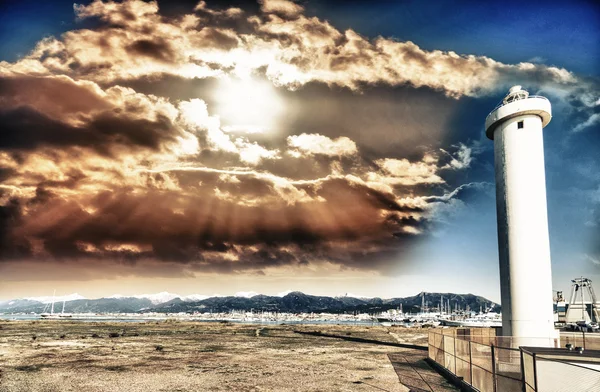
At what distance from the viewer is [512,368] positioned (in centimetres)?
1616

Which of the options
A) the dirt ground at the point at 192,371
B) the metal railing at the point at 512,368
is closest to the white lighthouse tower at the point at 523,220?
the metal railing at the point at 512,368

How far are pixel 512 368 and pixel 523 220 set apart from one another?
39.0 ft

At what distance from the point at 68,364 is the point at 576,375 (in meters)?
26.8

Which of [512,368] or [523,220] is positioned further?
[523,220]

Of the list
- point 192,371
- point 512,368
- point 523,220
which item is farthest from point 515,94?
point 192,371

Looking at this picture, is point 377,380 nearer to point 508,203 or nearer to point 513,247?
point 513,247

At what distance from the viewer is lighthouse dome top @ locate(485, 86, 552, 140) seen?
26391 mm

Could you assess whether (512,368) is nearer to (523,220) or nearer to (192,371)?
(523,220)

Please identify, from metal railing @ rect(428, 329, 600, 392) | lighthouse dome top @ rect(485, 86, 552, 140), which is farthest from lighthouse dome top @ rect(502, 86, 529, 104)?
metal railing @ rect(428, 329, 600, 392)

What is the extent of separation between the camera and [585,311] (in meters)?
52.6

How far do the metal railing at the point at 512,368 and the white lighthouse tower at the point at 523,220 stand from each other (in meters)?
2.88

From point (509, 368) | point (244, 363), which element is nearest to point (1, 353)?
point (244, 363)

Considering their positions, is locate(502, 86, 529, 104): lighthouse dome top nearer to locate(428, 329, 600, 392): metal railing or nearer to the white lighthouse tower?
the white lighthouse tower

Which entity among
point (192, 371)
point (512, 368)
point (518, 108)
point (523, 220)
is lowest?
point (192, 371)
